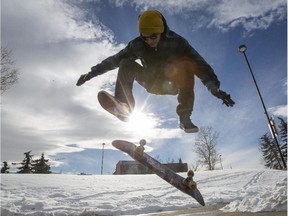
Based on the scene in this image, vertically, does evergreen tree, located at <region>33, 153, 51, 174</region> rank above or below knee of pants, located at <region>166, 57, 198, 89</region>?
above

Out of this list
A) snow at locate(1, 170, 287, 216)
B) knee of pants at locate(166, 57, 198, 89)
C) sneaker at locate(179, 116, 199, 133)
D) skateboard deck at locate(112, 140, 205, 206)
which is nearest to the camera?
knee of pants at locate(166, 57, 198, 89)

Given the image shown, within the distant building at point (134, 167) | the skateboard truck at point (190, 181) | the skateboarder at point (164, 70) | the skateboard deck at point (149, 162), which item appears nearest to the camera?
the skateboarder at point (164, 70)

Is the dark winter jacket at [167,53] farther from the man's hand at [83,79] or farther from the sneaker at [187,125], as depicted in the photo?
the man's hand at [83,79]

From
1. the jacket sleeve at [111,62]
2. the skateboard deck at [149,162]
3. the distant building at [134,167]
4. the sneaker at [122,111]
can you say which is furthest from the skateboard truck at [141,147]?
the distant building at [134,167]

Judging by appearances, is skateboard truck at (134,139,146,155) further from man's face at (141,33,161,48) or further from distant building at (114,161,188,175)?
distant building at (114,161,188,175)

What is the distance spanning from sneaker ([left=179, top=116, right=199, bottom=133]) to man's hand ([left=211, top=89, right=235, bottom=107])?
2.13ft

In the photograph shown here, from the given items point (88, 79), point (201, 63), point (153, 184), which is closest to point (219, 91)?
point (201, 63)

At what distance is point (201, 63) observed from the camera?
3877mm

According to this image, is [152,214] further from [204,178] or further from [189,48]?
[204,178]

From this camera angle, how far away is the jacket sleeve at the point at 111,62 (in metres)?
4.06

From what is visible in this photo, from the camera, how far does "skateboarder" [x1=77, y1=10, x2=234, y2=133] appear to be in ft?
12.3

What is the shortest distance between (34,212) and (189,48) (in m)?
8.24

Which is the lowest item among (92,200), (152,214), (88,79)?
(152,214)

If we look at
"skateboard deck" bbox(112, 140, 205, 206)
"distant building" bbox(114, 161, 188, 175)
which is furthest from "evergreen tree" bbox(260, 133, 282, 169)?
"skateboard deck" bbox(112, 140, 205, 206)
